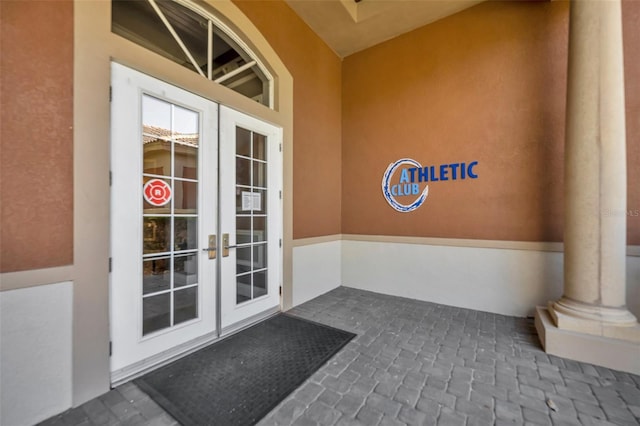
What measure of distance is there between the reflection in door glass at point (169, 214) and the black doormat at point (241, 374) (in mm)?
452

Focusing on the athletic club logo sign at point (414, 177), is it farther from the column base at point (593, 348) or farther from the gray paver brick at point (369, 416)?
the gray paver brick at point (369, 416)

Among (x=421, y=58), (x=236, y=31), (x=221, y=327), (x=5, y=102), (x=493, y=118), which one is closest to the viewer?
(x=5, y=102)

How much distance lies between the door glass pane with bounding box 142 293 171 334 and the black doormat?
0.36 m

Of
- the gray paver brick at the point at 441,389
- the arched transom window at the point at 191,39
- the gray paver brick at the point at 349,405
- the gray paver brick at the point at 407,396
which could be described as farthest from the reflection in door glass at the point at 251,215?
the gray paver brick at the point at 407,396

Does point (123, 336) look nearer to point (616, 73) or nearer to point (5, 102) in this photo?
point (5, 102)

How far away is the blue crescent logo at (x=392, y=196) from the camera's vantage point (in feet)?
13.7

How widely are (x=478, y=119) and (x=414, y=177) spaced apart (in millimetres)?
1168

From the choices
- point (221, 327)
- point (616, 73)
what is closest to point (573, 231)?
point (616, 73)

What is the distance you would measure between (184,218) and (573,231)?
12.8 ft

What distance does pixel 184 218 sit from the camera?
259 cm

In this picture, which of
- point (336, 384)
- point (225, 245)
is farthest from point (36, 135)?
point (336, 384)

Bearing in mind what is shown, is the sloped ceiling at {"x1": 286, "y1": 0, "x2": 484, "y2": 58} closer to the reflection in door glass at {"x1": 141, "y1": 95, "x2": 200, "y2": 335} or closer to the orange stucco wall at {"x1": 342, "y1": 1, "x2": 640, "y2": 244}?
the orange stucco wall at {"x1": 342, "y1": 1, "x2": 640, "y2": 244}

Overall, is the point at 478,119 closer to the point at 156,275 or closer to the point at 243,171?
the point at 243,171

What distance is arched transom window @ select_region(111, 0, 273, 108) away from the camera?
2.45 metres
